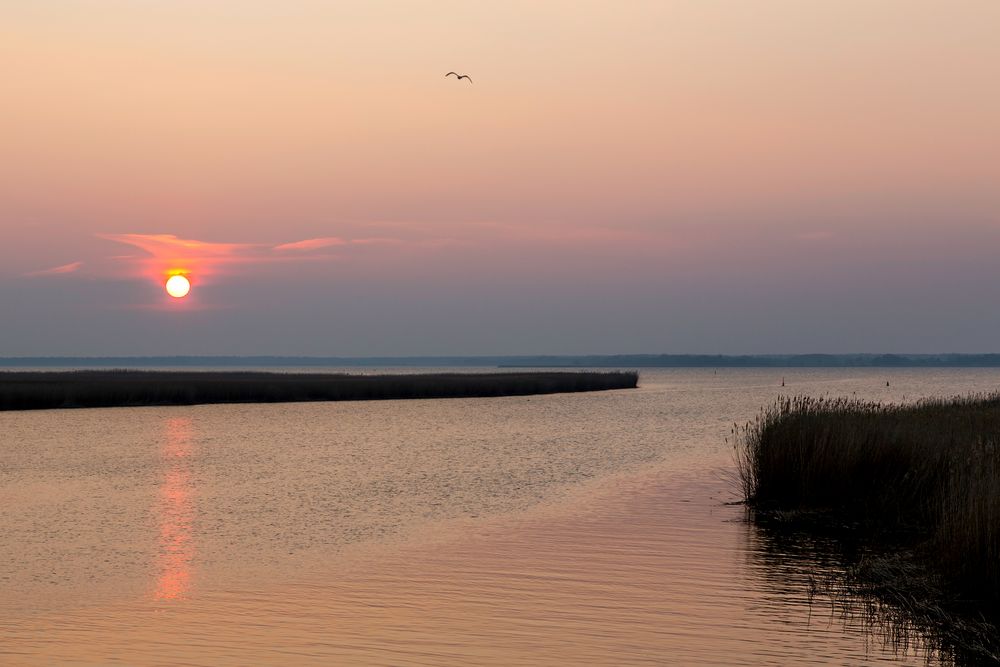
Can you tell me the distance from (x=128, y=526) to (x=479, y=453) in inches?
714

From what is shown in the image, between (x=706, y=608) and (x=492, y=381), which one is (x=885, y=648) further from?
(x=492, y=381)

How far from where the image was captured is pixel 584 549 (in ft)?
56.8

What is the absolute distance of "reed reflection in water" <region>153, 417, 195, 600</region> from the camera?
48.8 feet

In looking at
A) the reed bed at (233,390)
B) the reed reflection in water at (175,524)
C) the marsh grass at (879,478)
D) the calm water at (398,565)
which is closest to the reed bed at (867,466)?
the marsh grass at (879,478)

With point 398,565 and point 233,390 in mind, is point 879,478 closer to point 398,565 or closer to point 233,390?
point 398,565

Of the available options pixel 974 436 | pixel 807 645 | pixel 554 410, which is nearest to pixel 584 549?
pixel 807 645

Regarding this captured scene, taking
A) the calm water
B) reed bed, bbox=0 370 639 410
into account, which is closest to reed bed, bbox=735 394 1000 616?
the calm water

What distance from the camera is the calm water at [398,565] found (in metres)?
11.3

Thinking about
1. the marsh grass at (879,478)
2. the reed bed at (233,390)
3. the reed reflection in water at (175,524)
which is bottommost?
the reed bed at (233,390)

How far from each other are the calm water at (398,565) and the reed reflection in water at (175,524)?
0.26ft

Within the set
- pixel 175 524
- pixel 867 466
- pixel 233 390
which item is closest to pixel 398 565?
pixel 175 524

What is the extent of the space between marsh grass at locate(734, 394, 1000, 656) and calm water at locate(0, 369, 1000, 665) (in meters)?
1.28

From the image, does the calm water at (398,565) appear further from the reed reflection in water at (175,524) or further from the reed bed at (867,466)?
the reed bed at (867,466)

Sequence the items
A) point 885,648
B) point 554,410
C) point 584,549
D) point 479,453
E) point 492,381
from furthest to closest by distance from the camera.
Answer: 1. point 492,381
2. point 554,410
3. point 479,453
4. point 584,549
5. point 885,648
